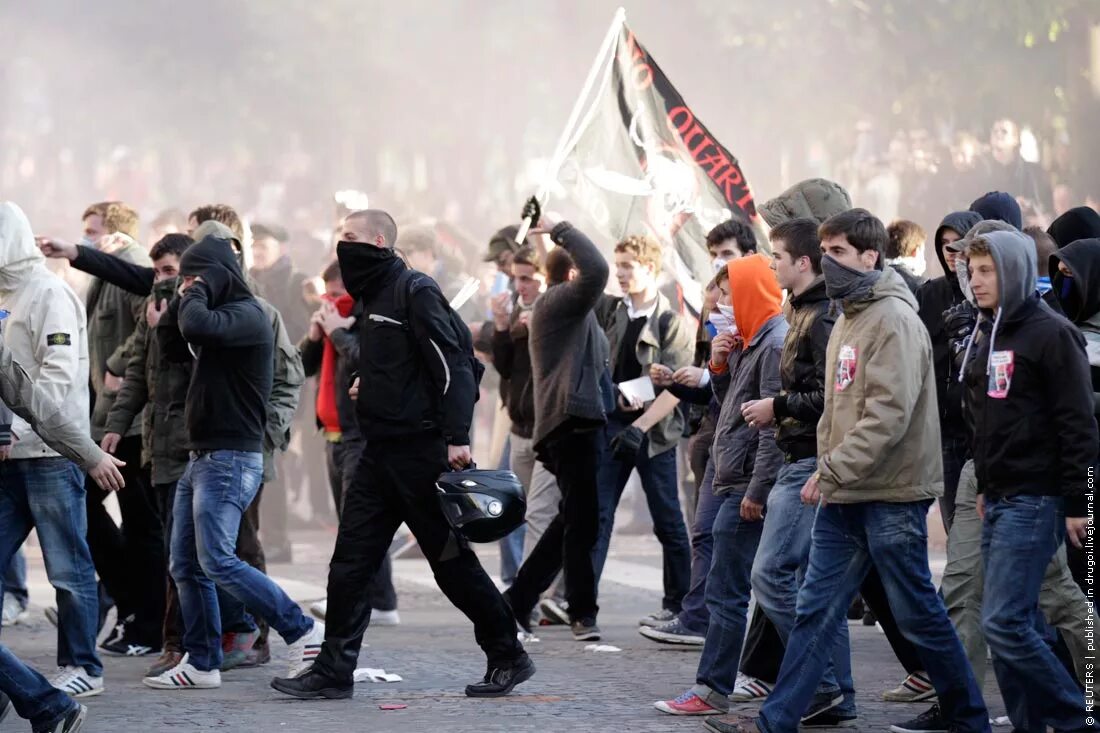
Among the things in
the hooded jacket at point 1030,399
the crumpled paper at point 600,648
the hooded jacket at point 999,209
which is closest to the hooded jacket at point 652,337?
the crumpled paper at point 600,648

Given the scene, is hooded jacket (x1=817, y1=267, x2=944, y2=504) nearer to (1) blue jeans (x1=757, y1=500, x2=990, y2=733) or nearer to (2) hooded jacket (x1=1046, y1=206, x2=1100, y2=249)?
(1) blue jeans (x1=757, y1=500, x2=990, y2=733)

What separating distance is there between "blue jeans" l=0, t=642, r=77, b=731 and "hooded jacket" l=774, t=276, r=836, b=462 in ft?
8.98

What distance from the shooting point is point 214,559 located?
8.04 metres

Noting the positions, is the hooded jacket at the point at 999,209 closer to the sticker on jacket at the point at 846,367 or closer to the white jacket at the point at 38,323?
the sticker on jacket at the point at 846,367

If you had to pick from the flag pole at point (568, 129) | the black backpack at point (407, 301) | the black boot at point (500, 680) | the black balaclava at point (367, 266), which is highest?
the flag pole at point (568, 129)

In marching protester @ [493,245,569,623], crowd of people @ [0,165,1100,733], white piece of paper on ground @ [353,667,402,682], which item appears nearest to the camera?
crowd of people @ [0,165,1100,733]

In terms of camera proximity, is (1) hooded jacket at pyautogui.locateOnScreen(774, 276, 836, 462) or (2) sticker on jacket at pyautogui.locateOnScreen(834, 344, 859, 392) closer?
(2) sticker on jacket at pyautogui.locateOnScreen(834, 344, 859, 392)

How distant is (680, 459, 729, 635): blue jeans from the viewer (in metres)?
8.20

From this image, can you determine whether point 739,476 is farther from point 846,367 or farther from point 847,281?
point 847,281

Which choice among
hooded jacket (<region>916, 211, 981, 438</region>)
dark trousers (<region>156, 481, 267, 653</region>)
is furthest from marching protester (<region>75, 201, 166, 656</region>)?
hooded jacket (<region>916, 211, 981, 438</region>)

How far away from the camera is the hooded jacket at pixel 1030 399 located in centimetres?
628

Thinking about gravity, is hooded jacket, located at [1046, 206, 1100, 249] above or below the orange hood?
above

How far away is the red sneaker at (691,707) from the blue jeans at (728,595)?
4 centimetres

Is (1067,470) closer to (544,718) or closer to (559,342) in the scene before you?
(544,718)
